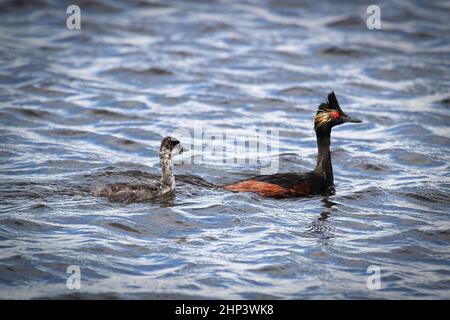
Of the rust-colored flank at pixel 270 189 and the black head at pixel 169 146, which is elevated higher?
the black head at pixel 169 146

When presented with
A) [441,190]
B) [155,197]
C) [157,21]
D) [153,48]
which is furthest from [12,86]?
[441,190]

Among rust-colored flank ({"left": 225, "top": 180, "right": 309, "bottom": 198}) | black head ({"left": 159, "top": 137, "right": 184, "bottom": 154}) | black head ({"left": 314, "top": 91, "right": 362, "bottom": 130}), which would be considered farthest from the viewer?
black head ({"left": 314, "top": 91, "right": 362, "bottom": 130})

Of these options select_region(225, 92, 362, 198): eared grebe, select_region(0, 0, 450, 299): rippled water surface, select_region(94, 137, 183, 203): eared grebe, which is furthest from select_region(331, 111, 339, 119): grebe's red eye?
select_region(94, 137, 183, 203): eared grebe

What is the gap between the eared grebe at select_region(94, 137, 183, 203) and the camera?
1229 centimetres

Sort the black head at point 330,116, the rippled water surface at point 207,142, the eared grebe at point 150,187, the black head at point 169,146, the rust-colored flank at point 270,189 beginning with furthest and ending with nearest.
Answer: the black head at point 330,116 → the black head at point 169,146 → the rust-colored flank at point 270,189 → the eared grebe at point 150,187 → the rippled water surface at point 207,142

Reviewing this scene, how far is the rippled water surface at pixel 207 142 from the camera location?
396 inches

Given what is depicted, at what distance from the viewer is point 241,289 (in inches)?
375

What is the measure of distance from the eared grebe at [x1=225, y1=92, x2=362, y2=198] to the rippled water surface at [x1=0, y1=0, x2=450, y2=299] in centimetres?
21

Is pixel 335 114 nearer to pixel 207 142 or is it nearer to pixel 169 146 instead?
pixel 169 146

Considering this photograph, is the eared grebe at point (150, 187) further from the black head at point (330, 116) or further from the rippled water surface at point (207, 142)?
the black head at point (330, 116)

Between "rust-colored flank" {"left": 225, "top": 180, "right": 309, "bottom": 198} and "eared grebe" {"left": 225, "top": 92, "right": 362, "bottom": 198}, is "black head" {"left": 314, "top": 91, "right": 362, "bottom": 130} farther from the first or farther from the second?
"rust-colored flank" {"left": 225, "top": 180, "right": 309, "bottom": 198}

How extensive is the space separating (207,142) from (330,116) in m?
3.32

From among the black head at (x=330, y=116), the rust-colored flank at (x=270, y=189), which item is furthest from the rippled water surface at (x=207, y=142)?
the black head at (x=330, y=116)
